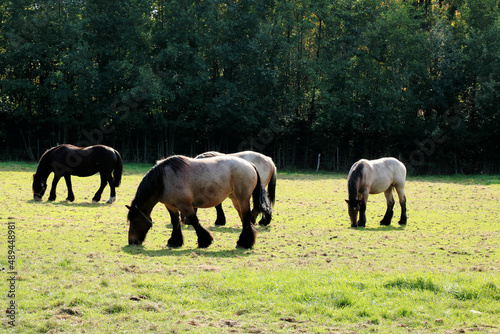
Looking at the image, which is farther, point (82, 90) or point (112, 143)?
point (112, 143)

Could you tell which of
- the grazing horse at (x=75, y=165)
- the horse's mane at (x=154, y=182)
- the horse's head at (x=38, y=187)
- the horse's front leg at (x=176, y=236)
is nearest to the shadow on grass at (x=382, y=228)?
the horse's front leg at (x=176, y=236)

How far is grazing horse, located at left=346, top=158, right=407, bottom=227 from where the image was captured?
14.5 metres

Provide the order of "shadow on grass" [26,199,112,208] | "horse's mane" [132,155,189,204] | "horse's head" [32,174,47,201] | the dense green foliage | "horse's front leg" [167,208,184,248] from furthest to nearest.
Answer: the dense green foliage, "horse's head" [32,174,47,201], "shadow on grass" [26,199,112,208], "horse's front leg" [167,208,184,248], "horse's mane" [132,155,189,204]

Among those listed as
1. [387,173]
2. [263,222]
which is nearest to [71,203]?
[263,222]

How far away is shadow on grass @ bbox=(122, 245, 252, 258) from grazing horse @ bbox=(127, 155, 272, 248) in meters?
0.24

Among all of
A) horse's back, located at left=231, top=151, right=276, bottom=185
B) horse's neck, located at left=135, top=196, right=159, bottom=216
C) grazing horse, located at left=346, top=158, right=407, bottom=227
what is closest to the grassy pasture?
grazing horse, located at left=346, top=158, right=407, bottom=227

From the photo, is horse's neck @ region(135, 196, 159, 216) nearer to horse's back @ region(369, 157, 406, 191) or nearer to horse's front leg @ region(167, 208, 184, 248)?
horse's front leg @ region(167, 208, 184, 248)

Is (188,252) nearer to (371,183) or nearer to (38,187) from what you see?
(371,183)

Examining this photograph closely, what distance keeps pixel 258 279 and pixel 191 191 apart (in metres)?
3.32

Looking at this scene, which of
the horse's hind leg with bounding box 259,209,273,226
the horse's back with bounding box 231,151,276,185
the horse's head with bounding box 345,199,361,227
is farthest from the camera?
the horse's back with bounding box 231,151,276,185

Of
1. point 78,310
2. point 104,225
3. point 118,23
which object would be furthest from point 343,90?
point 78,310

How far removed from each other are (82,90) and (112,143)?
15.5 feet

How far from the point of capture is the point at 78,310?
6.42 metres

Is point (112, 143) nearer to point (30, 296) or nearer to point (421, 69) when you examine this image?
point (421, 69)
